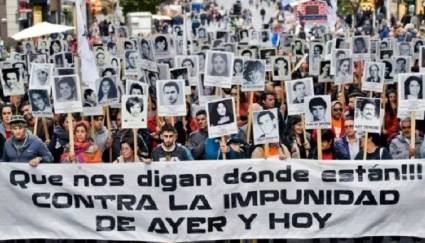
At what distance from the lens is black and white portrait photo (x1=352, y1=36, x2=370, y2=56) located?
2111 centimetres

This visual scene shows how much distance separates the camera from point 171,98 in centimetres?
1301

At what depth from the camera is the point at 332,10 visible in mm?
27141

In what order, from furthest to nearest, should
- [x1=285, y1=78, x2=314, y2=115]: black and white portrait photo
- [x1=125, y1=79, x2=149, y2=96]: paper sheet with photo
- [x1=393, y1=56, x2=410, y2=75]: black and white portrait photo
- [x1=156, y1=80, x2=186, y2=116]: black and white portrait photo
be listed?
1. [x1=393, y1=56, x2=410, y2=75]: black and white portrait photo
2. [x1=125, y1=79, x2=149, y2=96]: paper sheet with photo
3. [x1=285, y1=78, x2=314, y2=115]: black and white portrait photo
4. [x1=156, y1=80, x2=186, y2=116]: black and white portrait photo

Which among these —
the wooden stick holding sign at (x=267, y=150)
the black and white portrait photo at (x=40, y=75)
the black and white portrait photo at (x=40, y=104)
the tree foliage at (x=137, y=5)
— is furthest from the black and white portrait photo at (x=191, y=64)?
the tree foliage at (x=137, y=5)

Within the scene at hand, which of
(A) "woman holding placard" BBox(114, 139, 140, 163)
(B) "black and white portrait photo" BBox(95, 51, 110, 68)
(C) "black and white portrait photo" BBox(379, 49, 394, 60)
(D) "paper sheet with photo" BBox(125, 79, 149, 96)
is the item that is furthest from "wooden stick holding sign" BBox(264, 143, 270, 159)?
(B) "black and white portrait photo" BBox(95, 51, 110, 68)

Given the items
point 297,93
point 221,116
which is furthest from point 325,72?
point 221,116

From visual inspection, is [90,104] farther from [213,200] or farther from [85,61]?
[213,200]

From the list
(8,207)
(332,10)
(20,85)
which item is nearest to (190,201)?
(8,207)

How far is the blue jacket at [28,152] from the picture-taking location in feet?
39.5

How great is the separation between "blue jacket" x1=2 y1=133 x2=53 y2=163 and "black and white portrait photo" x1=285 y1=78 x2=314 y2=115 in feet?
9.13

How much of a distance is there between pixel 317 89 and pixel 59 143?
21.0ft

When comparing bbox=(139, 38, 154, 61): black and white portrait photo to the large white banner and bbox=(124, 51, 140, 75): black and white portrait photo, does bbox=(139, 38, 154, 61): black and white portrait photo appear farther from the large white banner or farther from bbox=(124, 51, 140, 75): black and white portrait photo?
the large white banner

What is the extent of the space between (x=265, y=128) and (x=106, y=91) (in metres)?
3.38

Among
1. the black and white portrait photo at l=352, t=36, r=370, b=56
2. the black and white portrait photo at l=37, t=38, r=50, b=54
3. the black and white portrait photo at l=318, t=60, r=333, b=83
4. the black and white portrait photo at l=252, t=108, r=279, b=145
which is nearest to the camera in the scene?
the black and white portrait photo at l=252, t=108, r=279, b=145
